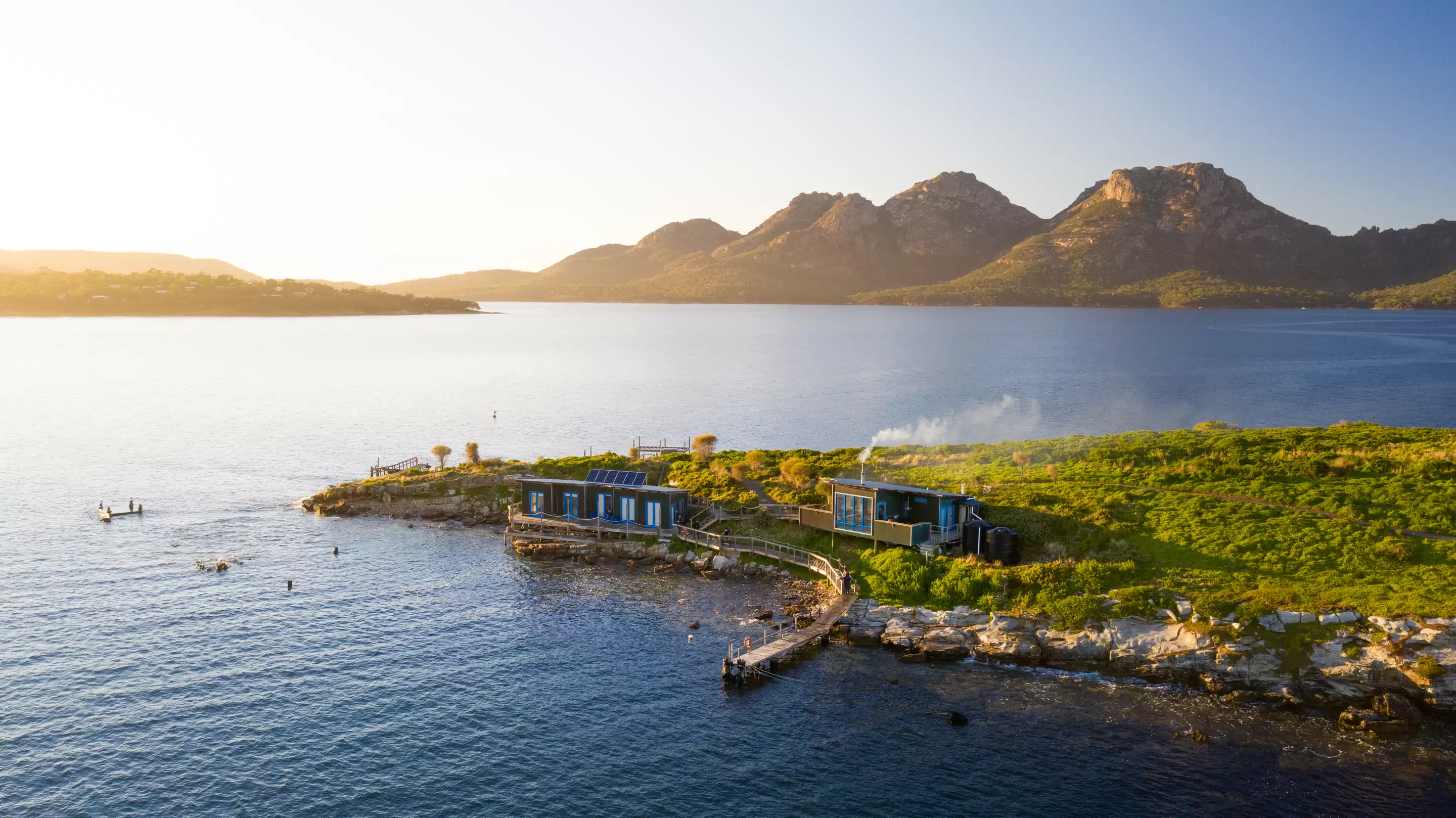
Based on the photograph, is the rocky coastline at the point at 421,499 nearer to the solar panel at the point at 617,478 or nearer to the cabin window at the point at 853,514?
the solar panel at the point at 617,478

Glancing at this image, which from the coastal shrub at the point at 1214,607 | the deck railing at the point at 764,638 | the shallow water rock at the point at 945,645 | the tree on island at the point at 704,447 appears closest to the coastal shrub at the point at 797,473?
the tree on island at the point at 704,447

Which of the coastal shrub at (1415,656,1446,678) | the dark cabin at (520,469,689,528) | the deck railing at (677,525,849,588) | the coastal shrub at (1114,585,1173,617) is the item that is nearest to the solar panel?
the dark cabin at (520,469,689,528)

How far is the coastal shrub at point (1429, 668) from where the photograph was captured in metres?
37.2

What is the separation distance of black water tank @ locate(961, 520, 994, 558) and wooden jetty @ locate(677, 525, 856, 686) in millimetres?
7601

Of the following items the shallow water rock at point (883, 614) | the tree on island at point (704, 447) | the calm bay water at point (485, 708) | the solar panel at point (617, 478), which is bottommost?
the calm bay water at point (485, 708)

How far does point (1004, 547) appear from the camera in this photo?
51875mm

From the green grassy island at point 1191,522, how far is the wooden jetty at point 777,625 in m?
1.64

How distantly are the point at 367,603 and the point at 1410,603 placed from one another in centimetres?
5636

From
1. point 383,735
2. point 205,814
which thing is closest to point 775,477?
point 383,735

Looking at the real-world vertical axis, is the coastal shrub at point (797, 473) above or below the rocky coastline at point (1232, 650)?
above

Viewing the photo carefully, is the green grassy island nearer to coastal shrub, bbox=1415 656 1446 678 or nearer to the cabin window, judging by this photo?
the cabin window

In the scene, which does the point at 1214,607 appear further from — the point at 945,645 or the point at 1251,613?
the point at 945,645

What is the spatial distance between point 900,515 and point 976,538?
5.38m

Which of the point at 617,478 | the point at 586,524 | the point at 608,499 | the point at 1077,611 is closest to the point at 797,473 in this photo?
the point at 617,478
